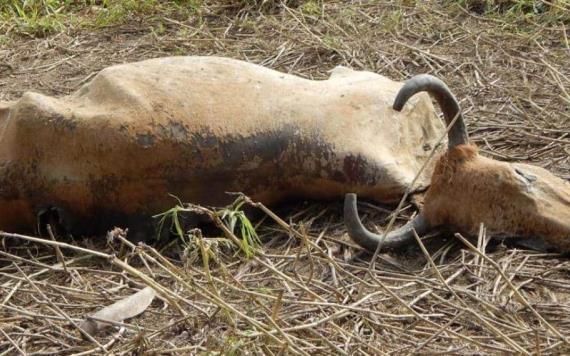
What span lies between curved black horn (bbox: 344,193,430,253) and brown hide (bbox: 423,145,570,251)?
0.05m

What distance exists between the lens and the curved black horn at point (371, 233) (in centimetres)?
412

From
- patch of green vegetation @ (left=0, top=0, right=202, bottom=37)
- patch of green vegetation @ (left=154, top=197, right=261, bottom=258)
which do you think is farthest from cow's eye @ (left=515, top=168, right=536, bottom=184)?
patch of green vegetation @ (left=0, top=0, right=202, bottom=37)

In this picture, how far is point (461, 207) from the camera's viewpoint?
4.22 meters

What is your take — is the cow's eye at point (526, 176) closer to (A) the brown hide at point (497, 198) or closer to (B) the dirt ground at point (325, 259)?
(A) the brown hide at point (497, 198)

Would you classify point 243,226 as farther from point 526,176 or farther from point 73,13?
point 73,13

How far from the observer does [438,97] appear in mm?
4355

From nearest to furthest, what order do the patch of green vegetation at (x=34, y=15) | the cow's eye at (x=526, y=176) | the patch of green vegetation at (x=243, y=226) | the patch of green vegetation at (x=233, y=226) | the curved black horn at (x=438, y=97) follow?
→ 1. the patch of green vegetation at (x=243, y=226)
2. the patch of green vegetation at (x=233, y=226)
3. the cow's eye at (x=526, y=176)
4. the curved black horn at (x=438, y=97)
5. the patch of green vegetation at (x=34, y=15)

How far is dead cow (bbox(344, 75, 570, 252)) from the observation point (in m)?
4.07

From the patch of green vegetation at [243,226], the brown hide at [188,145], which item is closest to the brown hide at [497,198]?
the brown hide at [188,145]

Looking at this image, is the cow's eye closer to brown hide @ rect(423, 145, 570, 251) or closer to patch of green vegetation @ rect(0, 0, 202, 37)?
brown hide @ rect(423, 145, 570, 251)

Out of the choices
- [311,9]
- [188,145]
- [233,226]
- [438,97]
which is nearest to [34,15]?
[311,9]

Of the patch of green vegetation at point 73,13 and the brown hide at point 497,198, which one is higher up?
Answer: the brown hide at point 497,198

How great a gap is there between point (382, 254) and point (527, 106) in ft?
4.93

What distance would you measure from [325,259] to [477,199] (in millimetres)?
632
